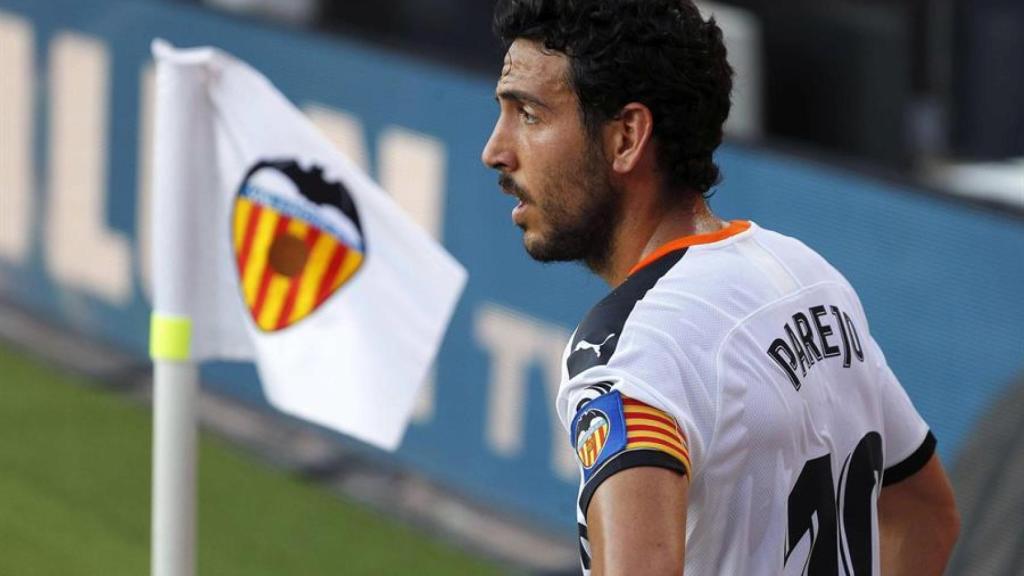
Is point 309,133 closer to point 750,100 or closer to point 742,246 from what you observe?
point 742,246

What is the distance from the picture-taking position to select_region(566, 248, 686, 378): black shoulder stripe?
207cm

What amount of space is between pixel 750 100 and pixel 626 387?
464 centimetres

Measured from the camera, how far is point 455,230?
19.6ft

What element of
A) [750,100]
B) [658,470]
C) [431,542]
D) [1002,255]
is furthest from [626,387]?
[750,100]

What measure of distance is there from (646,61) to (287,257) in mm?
1363

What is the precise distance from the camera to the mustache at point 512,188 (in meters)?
2.21

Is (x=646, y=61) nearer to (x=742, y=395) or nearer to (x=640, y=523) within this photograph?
(x=742, y=395)

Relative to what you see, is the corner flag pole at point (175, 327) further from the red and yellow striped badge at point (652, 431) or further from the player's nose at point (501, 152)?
the red and yellow striped badge at point (652, 431)

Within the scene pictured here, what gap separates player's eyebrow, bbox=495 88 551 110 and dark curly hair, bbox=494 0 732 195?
0.05 meters

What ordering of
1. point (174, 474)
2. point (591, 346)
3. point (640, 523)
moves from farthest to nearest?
point (174, 474) < point (591, 346) < point (640, 523)

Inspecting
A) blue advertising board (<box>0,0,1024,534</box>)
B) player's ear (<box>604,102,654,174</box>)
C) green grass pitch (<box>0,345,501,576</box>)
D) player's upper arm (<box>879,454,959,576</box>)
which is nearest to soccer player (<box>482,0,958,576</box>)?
player's ear (<box>604,102,654,174</box>)

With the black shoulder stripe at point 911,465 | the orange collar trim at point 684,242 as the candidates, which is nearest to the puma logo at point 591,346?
the orange collar trim at point 684,242

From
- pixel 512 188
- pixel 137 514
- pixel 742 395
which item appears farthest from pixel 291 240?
pixel 137 514

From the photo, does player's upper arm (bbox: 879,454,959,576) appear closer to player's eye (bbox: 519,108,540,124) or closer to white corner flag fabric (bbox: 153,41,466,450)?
player's eye (bbox: 519,108,540,124)
